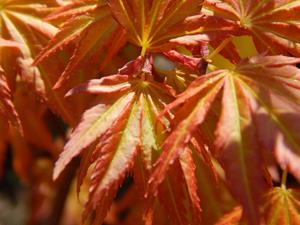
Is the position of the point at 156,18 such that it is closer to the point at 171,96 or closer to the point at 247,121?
the point at 171,96

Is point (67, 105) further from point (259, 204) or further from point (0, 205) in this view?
point (0, 205)

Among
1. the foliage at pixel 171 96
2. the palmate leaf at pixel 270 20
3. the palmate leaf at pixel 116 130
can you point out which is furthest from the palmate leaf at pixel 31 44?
the palmate leaf at pixel 270 20

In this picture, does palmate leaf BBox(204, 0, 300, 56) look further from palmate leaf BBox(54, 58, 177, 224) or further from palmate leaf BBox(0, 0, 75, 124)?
palmate leaf BBox(0, 0, 75, 124)

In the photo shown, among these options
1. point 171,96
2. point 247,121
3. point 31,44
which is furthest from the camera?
point 31,44

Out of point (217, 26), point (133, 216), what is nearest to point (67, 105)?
point (217, 26)

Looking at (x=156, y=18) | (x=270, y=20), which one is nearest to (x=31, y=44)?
(x=156, y=18)

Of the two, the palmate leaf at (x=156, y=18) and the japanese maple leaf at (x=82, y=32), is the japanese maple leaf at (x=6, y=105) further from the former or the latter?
the palmate leaf at (x=156, y=18)

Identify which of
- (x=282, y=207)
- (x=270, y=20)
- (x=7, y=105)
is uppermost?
(x=270, y=20)
